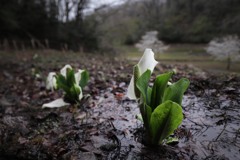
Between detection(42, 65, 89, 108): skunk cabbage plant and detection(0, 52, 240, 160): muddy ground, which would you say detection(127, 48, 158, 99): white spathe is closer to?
detection(0, 52, 240, 160): muddy ground

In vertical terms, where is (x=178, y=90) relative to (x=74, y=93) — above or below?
above

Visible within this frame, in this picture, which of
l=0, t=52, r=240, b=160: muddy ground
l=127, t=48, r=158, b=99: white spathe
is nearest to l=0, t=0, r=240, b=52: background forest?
l=0, t=52, r=240, b=160: muddy ground

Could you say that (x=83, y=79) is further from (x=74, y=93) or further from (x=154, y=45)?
(x=154, y=45)

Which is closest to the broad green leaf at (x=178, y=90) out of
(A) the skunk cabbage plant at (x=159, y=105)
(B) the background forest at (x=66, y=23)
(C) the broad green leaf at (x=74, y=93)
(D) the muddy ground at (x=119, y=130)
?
(A) the skunk cabbage plant at (x=159, y=105)

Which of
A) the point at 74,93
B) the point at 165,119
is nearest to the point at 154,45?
the point at 74,93

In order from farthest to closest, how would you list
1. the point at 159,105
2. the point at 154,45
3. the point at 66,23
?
the point at 66,23 < the point at 154,45 < the point at 159,105

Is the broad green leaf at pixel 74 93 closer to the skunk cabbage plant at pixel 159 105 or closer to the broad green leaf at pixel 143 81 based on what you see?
the skunk cabbage plant at pixel 159 105

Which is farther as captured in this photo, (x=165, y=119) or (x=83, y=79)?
(x=83, y=79)

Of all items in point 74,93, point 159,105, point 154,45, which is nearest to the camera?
point 159,105
